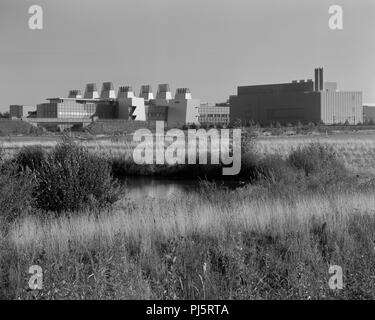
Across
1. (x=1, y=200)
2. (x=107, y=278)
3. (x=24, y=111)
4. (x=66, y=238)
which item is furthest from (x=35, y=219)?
(x=24, y=111)

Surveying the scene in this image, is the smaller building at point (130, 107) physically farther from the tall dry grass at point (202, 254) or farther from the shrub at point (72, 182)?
the tall dry grass at point (202, 254)

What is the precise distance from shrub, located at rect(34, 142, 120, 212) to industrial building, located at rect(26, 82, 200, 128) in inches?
3865

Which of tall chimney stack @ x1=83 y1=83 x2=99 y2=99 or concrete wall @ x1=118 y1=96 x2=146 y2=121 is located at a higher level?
tall chimney stack @ x1=83 y1=83 x2=99 y2=99

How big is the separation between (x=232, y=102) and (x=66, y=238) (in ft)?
493

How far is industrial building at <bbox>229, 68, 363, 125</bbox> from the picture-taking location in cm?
13762

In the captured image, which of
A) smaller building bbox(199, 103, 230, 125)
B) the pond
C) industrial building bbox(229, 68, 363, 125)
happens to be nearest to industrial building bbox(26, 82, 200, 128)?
smaller building bbox(199, 103, 230, 125)

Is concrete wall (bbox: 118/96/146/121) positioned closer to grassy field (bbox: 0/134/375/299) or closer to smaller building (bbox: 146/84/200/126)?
smaller building (bbox: 146/84/200/126)

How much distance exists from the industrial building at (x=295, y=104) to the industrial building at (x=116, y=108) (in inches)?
839

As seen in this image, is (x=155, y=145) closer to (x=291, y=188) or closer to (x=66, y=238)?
(x=291, y=188)

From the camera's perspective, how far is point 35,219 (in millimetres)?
11297

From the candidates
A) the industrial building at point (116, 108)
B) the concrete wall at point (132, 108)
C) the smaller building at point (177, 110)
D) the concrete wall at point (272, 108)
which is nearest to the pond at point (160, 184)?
the smaller building at point (177, 110)

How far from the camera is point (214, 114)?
484ft

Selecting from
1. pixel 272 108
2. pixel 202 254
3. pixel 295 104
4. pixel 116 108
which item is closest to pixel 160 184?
pixel 202 254

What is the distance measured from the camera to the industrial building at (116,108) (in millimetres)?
117188
